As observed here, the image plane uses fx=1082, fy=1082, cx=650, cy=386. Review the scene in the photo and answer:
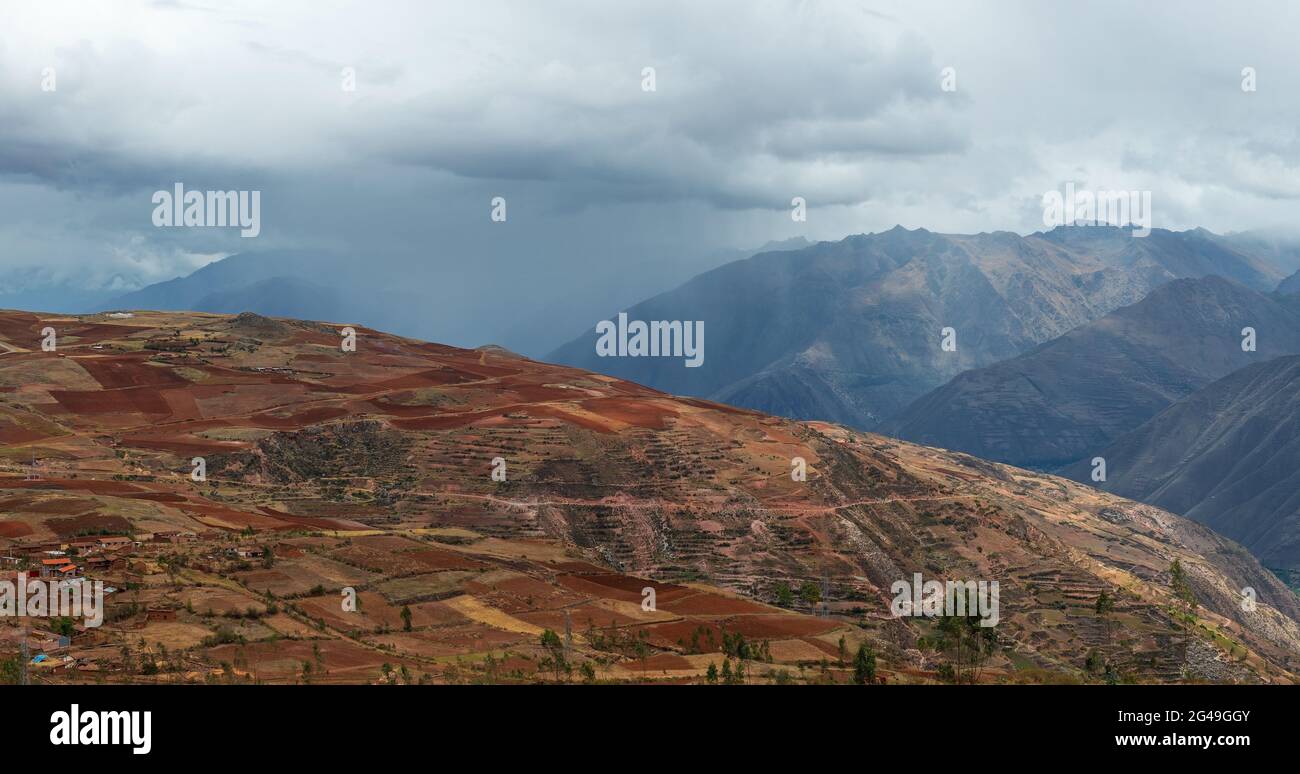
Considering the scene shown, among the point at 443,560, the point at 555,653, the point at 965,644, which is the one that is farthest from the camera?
the point at 443,560

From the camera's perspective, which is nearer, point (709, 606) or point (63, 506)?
point (63, 506)

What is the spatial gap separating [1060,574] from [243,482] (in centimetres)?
13464

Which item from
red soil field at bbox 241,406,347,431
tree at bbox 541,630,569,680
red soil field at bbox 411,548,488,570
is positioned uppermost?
red soil field at bbox 241,406,347,431

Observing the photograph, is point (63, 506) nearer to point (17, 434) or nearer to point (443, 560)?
point (443, 560)

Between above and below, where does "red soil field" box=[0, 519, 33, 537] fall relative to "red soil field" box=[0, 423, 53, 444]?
below

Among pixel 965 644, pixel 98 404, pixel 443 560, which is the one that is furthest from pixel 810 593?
pixel 98 404

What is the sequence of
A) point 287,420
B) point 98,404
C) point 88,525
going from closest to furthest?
point 88,525, point 98,404, point 287,420

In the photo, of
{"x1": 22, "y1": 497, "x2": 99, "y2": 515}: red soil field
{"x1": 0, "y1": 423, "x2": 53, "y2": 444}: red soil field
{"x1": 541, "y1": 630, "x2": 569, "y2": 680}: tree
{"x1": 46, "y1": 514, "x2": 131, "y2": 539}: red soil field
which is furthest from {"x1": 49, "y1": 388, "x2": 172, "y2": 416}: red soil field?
{"x1": 541, "y1": 630, "x2": 569, "y2": 680}: tree

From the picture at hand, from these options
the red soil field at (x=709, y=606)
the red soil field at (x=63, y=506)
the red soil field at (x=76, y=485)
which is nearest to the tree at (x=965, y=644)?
the red soil field at (x=709, y=606)

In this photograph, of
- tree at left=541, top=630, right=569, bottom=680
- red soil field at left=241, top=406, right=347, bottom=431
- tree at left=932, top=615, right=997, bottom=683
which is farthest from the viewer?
red soil field at left=241, top=406, right=347, bottom=431

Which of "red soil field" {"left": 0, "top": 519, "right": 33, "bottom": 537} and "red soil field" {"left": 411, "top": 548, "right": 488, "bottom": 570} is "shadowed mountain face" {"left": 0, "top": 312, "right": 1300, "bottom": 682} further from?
"red soil field" {"left": 411, "top": 548, "right": 488, "bottom": 570}

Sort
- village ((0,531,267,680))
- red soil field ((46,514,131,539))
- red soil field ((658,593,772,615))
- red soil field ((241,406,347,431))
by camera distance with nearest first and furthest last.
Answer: village ((0,531,267,680))
red soil field ((46,514,131,539))
red soil field ((658,593,772,615))
red soil field ((241,406,347,431))

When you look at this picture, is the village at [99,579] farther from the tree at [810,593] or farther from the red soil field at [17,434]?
the tree at [810,593]
